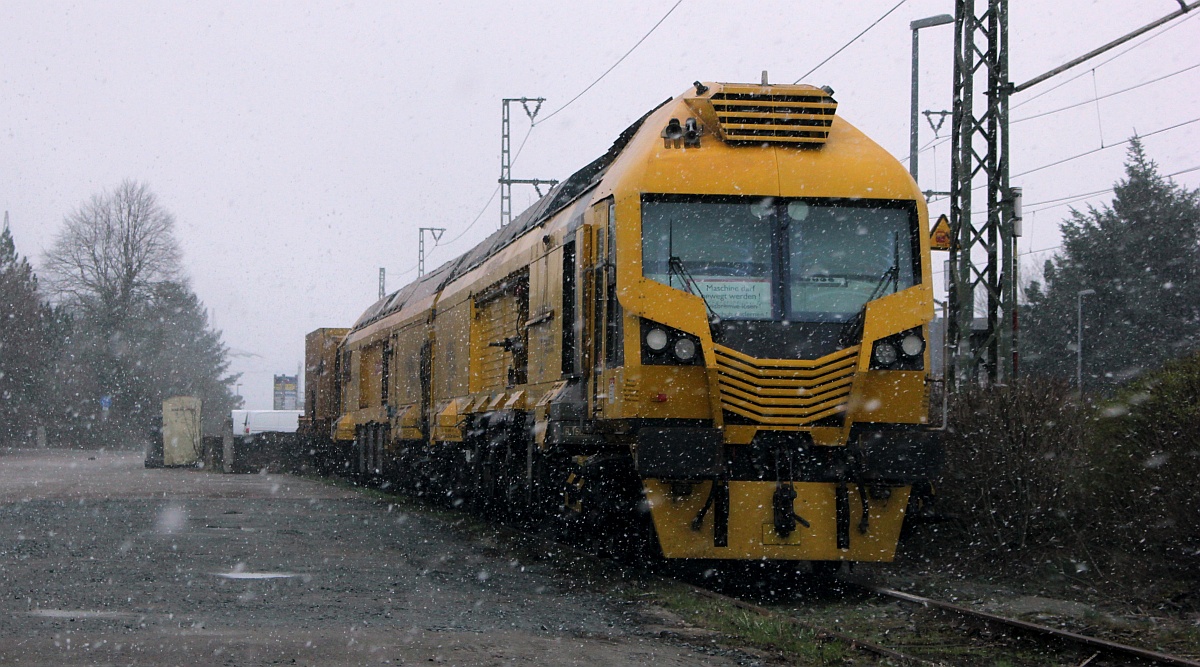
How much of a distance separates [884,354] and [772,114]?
211cm

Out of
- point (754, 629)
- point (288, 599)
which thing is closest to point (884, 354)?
point (754, 629)

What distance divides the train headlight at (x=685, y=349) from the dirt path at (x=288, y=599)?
184 cm

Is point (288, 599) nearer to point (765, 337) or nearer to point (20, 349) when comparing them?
point (765, 337)

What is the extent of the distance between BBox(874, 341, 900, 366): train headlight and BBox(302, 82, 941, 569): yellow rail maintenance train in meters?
0.01

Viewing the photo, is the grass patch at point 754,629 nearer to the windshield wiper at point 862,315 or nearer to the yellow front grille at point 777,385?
the yellow front grille at point 777,385

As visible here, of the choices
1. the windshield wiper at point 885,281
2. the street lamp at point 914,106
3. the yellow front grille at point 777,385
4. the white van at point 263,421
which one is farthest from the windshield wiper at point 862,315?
the white van at point 263,421

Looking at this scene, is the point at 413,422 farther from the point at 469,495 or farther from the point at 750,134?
the point at 750,134

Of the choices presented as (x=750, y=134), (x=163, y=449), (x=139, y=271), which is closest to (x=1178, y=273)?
(x=163, y=449)

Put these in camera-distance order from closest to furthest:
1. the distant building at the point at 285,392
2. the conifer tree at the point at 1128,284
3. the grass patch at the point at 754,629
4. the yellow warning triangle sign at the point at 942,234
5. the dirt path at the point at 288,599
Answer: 1. the dirt path at the point at 288,599
2. the grass patch at the point at 754,629
3. the yellow warning triangle sign at the point at 942,234
4. the conifer tree at the point at 1128,284
5. the distant building at the point at 285,392

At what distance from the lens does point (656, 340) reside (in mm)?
9422

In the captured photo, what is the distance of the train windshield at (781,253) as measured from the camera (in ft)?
31.9

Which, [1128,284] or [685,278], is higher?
[1128,284]

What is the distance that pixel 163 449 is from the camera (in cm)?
4288

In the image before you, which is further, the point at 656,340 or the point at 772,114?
the point at 772,114
